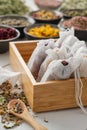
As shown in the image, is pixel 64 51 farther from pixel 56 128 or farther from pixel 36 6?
pixel 36 6

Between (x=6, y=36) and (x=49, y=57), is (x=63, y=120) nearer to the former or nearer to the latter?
(x=49, y=57)

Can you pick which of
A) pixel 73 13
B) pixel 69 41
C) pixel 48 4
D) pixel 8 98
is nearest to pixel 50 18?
pixel 73 13

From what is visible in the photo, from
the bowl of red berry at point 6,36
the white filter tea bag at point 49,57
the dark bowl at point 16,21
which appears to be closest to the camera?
the white filter tea bag at point 49,57

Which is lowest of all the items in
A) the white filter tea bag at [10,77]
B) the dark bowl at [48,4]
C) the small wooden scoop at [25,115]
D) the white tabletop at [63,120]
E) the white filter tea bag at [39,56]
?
the dark bowl at [48,4]

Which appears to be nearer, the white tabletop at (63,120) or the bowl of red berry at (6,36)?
the white tabletop at (63,120)

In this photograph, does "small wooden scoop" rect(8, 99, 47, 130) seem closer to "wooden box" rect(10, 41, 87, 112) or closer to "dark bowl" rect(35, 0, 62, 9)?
"wooden box" rect(10, 41, 87, 112)

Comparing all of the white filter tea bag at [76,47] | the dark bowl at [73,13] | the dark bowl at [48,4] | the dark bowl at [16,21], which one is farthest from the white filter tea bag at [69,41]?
the dark bowl at [48,4]

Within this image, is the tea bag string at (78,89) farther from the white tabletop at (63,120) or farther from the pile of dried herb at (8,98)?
the pile of dried herb at (8,98)
